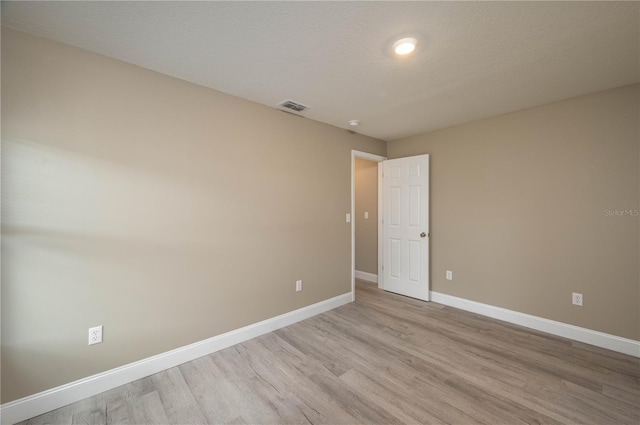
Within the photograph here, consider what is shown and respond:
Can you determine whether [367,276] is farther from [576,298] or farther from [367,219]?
[576,298]

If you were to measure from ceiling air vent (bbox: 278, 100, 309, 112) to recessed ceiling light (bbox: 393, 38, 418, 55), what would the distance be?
1218mm


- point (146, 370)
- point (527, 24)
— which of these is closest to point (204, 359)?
point (146, 370)

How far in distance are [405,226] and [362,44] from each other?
280 centimetres

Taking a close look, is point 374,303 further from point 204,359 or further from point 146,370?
point 146,370

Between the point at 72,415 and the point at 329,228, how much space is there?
9.03 ft

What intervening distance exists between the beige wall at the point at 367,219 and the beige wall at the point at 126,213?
6.85ft

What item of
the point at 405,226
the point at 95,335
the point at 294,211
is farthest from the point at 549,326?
the point at 95,335

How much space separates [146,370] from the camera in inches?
80.9

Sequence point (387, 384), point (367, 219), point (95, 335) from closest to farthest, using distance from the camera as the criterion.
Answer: point (95, 335) < point (387, 384) < point (367, 219)

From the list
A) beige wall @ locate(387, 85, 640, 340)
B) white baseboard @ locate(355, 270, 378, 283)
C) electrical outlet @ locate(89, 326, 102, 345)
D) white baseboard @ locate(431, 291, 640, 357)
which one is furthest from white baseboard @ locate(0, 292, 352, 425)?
beige wall @ locate(387, 85, 640, 340)

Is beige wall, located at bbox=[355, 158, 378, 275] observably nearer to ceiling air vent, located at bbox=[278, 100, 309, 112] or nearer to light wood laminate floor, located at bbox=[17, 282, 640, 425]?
light wood laminate floor, located at bbox=[17, 282, 640, 425]

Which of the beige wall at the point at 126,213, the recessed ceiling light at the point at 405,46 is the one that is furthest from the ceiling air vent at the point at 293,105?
the recessed ceiling light at the point at 405,46

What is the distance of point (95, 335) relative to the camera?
1865 mm

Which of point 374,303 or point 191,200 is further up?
point 191,200
